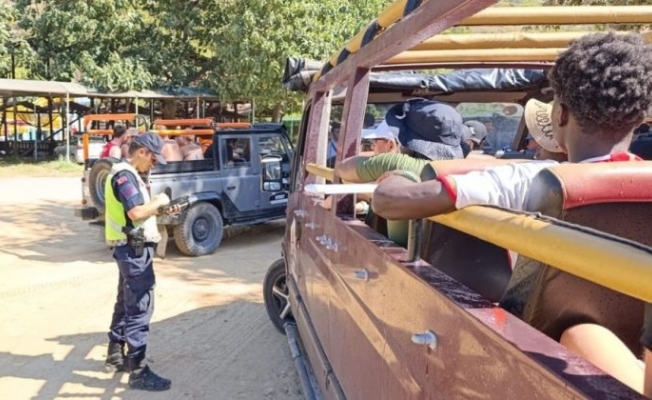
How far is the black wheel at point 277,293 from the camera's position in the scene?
17.7 ft

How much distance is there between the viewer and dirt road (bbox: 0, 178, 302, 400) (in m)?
4.55

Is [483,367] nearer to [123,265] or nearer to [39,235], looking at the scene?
[123,265]

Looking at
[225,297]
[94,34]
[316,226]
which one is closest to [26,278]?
[225,297]

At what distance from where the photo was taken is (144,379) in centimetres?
447

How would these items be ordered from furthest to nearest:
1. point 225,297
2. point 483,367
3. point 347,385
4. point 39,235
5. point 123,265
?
point 39,235
point 225,297
point 123,265
point 347,385
point 483,367

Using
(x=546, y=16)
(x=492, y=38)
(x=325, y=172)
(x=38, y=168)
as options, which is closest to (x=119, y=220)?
(x=325, y=172)

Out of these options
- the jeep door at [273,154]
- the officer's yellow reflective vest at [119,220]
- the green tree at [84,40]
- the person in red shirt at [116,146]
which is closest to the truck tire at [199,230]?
the jeep door at [273,154]

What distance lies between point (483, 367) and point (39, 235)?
10001 millimetres

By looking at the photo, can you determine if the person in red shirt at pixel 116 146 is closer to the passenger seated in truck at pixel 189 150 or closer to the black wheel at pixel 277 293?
the passenger seated in truck at pixel 189 150

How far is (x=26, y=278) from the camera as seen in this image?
24.7ft

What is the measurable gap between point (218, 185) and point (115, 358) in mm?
4698

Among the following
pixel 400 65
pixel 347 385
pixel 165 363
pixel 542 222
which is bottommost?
pixel 165 363

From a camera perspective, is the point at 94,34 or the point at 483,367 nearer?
the point at 483,367

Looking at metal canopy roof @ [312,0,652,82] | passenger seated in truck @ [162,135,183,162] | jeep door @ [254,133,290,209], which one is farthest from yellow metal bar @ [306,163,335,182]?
jeep door @ [254,133,290,209]
